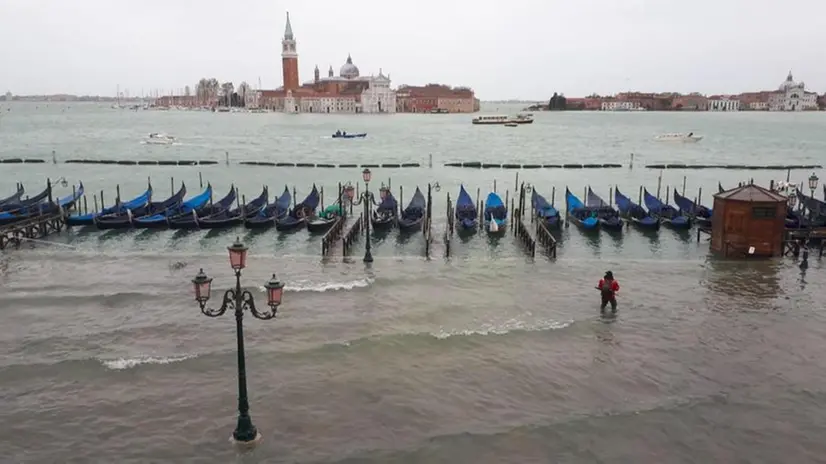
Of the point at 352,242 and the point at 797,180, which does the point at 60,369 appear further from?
the point at 797,180

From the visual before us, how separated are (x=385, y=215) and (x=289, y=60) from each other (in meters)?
150

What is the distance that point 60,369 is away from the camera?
1029 centimetres

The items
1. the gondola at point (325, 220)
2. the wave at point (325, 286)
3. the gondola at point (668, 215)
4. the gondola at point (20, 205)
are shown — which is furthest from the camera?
the gondola at point (20, 205)

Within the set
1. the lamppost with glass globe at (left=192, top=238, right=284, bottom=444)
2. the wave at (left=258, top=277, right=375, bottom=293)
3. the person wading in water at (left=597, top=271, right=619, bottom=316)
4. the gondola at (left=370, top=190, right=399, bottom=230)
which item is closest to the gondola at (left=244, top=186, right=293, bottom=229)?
the gondola at (left=370, top=190, right=399, bottom=230)

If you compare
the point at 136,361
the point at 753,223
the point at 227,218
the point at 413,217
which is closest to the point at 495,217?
the point at 413,217

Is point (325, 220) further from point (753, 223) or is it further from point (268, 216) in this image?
point (753, 223)

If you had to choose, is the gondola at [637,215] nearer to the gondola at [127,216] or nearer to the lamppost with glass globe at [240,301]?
the gondola at [127,216]

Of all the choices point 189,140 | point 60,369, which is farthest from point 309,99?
point 60,369

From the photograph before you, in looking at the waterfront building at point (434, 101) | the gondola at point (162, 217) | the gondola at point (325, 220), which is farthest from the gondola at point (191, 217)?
the waterfront building at point (434, 101)

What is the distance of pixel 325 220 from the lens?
21.8 m

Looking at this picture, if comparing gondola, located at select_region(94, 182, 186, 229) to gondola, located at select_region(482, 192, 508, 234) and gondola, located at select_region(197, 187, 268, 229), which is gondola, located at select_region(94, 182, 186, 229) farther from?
gondola, located at select_region(482, 192, 508, 234)

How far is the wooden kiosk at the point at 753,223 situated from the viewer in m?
16.5

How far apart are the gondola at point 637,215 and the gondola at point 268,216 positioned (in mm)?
11744

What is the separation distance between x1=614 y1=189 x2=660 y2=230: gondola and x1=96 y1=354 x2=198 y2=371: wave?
16033 millimetres
